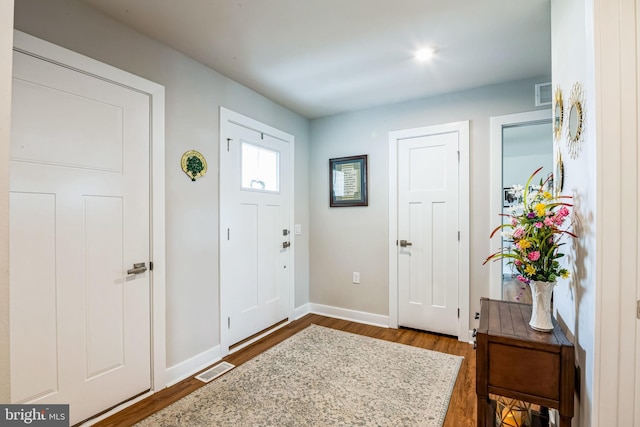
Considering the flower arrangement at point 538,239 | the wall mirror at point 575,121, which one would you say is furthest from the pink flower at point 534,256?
the wall mirror at point 575,121

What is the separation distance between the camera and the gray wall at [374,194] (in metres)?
2.80

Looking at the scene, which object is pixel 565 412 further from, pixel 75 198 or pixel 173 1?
pixel 173 1

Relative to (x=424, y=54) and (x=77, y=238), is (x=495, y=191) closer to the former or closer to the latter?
(x=424, y=54)

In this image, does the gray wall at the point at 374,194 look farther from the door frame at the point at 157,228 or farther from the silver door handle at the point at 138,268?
the silver door handle at the point at 138,268

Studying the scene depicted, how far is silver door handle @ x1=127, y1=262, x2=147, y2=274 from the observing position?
1937 mm

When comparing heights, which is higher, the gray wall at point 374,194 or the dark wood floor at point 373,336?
the gray wall at point 374,194

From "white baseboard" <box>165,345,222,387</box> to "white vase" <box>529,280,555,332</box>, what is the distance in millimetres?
2311

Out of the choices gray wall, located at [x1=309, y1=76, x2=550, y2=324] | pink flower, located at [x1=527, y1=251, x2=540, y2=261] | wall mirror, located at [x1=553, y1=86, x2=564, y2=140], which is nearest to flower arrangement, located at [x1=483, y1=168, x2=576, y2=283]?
pink flower, located at [x1=527, y1=251, x2=540, y2=261]

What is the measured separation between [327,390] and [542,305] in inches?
57.9

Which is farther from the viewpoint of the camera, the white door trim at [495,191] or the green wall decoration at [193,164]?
the white door trim at [495,191]

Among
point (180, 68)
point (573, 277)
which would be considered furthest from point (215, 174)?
point (573, 277)

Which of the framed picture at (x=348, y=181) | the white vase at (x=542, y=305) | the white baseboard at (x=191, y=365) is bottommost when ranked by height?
the white baseboard at (x=191, y=365)

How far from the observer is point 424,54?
2.26 metres

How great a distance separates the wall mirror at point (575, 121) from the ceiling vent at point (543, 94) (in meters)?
1.43
